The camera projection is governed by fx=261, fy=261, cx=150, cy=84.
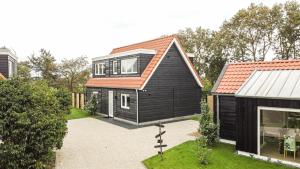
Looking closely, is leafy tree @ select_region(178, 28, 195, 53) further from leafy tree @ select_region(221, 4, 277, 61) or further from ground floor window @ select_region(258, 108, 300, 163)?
ground floor window @ select_region(258, 108, 300, 163)

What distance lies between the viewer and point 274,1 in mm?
36750

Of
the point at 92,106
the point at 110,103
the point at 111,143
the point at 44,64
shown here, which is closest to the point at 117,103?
the point at 110,103

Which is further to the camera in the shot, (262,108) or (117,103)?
(117,103)

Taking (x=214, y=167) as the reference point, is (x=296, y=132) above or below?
above

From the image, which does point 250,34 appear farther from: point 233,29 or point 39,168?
point 39,168

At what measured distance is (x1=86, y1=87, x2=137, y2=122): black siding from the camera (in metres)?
22.3

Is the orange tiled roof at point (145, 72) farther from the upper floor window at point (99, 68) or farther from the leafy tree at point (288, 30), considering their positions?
the leafy tree at point (288, 30)

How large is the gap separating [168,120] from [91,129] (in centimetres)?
686

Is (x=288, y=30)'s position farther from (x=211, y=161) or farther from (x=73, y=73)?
(x=73, y=73)

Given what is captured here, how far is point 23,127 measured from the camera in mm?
10141

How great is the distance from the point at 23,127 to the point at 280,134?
474 inches

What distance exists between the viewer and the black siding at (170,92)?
22.3 metres

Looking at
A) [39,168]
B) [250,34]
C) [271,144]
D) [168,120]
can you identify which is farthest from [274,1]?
[39,168]

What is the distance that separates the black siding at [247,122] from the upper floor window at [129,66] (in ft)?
40.0
